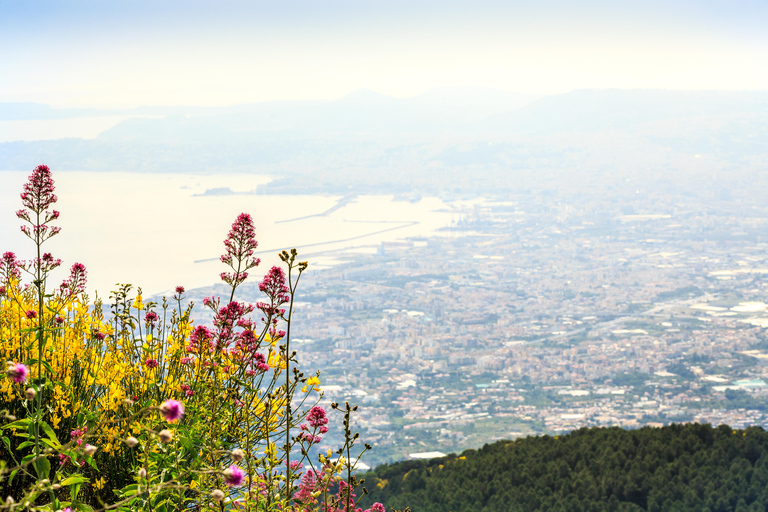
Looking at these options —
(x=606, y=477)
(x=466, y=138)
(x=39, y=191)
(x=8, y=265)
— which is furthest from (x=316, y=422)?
(x=466, y=138)

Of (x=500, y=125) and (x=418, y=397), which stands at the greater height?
(x=500, y=125)

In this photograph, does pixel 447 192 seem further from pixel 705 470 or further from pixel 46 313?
pixel 46 313

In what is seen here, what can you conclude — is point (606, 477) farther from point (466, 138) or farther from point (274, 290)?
point (466, 138)

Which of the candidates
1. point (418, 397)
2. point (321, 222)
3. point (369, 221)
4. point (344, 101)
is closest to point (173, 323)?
point (418, 397)

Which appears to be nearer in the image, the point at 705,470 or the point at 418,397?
the point at 705,470

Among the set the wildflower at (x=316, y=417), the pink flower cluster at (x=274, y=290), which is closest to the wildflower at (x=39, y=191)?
the pink flower cluster at (x=274, y=290)

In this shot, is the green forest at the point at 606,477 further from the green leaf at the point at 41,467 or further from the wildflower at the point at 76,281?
the green leaf at the point at 41,467
